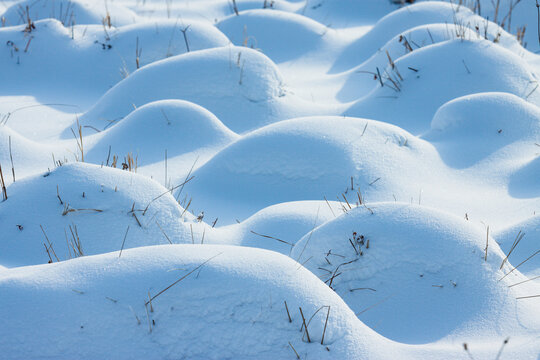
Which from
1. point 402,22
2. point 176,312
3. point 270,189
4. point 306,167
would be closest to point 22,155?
point 270,189

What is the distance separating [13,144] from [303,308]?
2369mm

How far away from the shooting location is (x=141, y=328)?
58.5 inches

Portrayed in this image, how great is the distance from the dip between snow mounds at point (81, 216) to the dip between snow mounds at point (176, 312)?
542 mm

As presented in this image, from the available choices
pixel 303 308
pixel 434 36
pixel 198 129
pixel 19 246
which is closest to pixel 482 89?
pixel 434 36

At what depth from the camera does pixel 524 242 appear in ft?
7.27

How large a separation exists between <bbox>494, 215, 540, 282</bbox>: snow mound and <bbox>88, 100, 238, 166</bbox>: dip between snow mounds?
1746 millimetres

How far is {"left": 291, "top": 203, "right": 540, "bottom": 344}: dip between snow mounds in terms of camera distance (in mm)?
1726

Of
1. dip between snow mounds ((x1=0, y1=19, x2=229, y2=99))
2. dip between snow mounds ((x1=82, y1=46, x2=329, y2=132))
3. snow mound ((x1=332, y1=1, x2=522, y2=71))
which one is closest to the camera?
dip between snow mounds ((x1=82, y1=46, x2=329, y2=132))

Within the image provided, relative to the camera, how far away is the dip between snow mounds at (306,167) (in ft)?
9.16

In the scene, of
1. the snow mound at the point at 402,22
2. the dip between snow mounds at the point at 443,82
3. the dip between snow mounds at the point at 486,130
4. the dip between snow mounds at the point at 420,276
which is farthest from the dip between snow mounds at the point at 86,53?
the dip between snow mounds at the point at 420,276

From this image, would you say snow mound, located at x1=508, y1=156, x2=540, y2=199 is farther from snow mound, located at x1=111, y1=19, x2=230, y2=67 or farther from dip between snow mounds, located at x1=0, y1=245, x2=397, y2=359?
snow mound, located at x1=111, y1=19, x2=230, y2=67

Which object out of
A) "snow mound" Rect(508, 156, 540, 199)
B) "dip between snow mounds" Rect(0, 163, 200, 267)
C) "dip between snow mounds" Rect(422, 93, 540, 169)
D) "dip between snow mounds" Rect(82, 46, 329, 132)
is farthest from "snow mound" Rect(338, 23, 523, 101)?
"dip between snow mounds" Rect(0, 163, 200, 267)

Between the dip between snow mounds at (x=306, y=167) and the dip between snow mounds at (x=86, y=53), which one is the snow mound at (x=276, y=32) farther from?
the dip between snow mounds at (x=306, y=167)

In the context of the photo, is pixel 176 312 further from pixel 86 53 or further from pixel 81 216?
pixel 86 53
